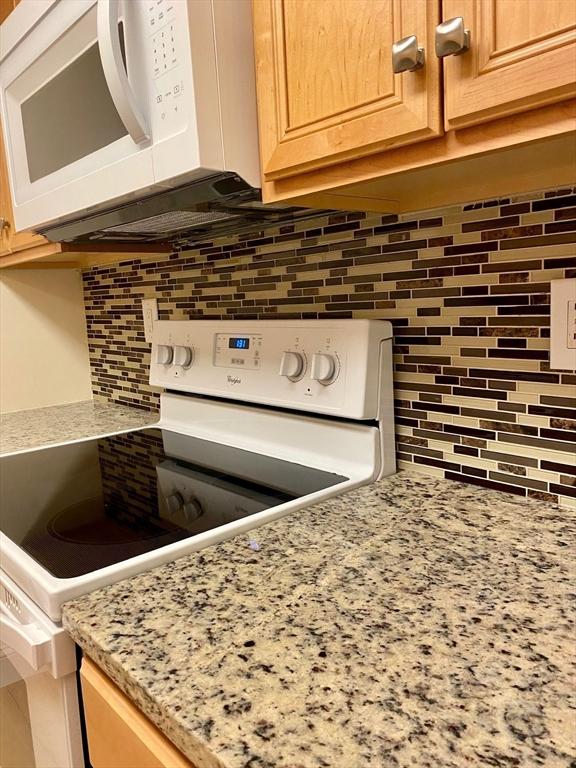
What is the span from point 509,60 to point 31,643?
0.81 meters

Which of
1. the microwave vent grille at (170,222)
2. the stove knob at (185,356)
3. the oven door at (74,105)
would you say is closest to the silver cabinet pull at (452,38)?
the oven door at (74,105)

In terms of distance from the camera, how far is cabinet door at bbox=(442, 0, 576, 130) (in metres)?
0.49

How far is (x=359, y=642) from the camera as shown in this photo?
0.56 meters

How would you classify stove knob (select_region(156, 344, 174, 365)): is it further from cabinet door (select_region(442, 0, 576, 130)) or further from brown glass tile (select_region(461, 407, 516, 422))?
cabinet door (select_region(442, 0, 576, 130))

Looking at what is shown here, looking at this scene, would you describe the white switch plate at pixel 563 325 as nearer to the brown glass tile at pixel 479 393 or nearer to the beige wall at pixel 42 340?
the brown glass tile at pixel 479 393

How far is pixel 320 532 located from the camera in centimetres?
82

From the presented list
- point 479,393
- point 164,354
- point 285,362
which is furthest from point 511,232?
point 164,354

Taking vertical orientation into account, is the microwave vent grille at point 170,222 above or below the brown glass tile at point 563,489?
above

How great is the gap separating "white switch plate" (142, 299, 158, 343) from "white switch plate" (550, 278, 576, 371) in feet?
3.91

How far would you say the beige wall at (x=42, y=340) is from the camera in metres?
1.86

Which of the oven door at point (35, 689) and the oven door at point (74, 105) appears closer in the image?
the oven door at point (35, 689)

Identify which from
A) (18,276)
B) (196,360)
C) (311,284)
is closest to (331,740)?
(311,284)

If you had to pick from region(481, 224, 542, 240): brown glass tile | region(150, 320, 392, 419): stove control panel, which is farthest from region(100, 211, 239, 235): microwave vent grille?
region(481, 224, 542, 240): brown glass tile

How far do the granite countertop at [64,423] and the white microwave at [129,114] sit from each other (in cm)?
55
